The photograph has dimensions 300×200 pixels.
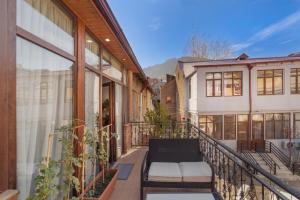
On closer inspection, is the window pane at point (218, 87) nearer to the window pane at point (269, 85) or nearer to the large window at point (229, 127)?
the large window at point (229, 127)

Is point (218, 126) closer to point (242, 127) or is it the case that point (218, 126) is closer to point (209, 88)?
point (242, 127)

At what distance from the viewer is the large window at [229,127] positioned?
42.5 ft

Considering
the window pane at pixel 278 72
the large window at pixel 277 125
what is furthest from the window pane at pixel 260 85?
the large window at pixel 277 125

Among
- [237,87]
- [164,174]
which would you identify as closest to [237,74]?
[237,87]

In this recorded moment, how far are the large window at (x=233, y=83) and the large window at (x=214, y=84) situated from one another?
0.32 meters

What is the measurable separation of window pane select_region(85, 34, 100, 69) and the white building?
9.08 m

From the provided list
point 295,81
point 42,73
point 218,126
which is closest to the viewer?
point 42,73

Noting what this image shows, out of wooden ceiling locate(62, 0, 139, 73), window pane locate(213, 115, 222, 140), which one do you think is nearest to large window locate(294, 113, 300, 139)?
window pane locate(213, 115, 222, 140)

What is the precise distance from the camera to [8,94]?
176 cm

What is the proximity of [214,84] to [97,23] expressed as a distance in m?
10.3

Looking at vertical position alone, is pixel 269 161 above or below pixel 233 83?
below

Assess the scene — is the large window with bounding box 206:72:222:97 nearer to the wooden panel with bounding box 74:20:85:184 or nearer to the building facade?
the building facade

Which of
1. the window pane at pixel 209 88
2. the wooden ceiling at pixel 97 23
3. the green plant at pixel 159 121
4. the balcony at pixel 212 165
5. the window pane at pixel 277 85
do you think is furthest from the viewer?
the window pane at pixel 209 88

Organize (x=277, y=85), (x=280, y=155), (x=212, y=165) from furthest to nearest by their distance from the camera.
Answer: (x=277, y=85), (x=280, y=155), (x=212, y=165)
